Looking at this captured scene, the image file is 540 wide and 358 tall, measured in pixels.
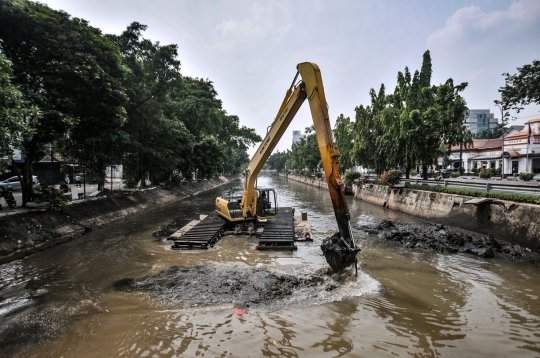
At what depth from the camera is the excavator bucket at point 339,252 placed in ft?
22.9

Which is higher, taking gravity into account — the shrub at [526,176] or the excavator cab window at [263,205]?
the shrub at [526,176]

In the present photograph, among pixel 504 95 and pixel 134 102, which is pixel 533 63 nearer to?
A: pixel 504 95

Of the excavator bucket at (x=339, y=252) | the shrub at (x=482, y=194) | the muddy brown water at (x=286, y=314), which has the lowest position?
the muddy brown water at (x=286, y=314)

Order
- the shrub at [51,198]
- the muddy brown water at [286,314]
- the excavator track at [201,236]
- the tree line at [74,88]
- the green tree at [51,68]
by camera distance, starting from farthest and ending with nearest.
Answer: the shrub at [51,198]
the green tree at [51,68]
the excavator track at [201,236]
the tree line at [74,88]
the muddy brown water at [286,314]

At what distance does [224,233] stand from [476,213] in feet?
39.8

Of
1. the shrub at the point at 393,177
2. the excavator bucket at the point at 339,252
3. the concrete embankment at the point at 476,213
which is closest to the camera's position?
the excavator bucket at the point at 339,252

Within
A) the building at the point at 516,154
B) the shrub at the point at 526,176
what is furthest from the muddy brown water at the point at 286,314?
the building at the point at 516,154

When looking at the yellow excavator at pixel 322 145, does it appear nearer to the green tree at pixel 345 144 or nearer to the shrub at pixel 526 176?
the shrub at pixel 526 176

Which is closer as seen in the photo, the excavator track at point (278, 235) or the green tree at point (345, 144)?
the excavator track at point (278, 235)

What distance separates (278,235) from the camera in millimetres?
11227

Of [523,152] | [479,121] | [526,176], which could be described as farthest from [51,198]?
[479,121]

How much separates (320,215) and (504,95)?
41.9 feet

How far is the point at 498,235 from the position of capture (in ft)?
39.0

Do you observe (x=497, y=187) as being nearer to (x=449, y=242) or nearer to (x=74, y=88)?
(x=449, y=242)
